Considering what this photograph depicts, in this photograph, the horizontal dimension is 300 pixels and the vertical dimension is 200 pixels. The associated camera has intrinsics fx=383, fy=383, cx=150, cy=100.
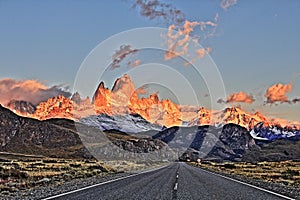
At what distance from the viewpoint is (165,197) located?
17000 mm

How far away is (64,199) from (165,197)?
438cm

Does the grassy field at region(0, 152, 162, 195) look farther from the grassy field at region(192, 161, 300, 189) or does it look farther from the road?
the grassy field at region(192, 161, 300, 189)

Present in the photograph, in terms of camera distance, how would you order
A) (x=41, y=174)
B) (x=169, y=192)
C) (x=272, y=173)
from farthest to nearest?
(x=272, y=173)
(x=41, y=174)
(x=169, y=192)

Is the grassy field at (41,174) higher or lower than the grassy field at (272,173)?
lower

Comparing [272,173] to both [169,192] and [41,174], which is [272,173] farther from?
[169,192]

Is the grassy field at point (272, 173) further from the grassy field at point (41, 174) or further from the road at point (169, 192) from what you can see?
the grassy field at point (41, 174)

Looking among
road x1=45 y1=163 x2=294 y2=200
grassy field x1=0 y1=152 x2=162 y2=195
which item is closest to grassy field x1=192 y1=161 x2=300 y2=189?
road x1=45 y1=163 x2=294 y2=200

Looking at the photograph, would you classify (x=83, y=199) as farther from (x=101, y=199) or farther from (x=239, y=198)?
(x=239, y=198)

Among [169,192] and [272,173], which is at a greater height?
[272,173]

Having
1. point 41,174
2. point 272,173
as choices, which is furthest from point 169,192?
point 272,173

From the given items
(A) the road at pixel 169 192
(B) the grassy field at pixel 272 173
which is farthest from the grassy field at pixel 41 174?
(B) the grassy field at pixel 272 173

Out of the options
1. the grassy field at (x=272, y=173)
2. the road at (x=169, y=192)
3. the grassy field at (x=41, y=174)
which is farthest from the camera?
the grassy field at (x=272, y=173)

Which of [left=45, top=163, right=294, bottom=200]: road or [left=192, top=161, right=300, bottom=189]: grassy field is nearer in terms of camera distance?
[left=45, top=163, right=294, bottom=200]: road

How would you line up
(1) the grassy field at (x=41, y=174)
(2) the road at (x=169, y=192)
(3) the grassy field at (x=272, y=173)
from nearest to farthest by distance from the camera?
(2) the road at (x=169, y=192)
(1) the grassy field at (x=41, y=174)
(3) the grassy field at (x=272, y=173)
